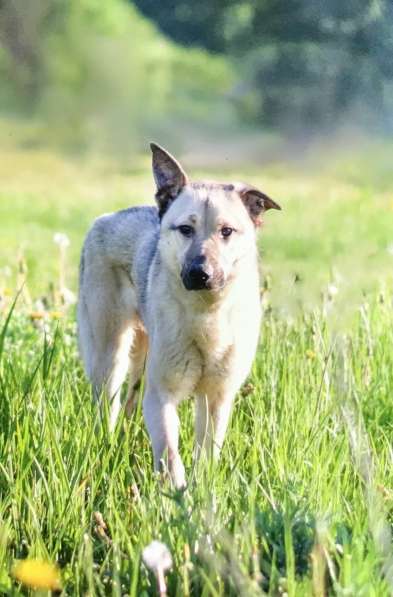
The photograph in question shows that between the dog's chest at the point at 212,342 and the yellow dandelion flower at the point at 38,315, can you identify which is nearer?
the dog's chest at the point at 212,342

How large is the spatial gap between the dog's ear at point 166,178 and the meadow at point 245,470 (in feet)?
1.88

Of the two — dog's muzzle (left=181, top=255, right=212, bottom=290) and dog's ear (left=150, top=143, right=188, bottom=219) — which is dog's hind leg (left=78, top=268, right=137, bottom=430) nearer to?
dog's ear (left=150, top=143, right=188, bottom=219)

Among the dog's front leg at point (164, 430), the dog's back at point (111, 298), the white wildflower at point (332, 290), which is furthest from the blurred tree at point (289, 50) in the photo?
the dog's front leg at point (164, 430)

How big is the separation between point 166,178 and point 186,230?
30 cm

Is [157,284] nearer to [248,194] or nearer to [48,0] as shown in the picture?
[248,194]

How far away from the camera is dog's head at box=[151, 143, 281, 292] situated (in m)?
3.90

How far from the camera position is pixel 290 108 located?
14242mm

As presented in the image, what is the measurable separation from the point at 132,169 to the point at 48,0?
8.72 feet

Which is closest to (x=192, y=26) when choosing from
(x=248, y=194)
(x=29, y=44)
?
(x=29, y=44)

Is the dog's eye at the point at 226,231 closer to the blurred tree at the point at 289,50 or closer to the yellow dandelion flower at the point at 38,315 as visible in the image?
the yellow dandelion flower at the point at 38,315

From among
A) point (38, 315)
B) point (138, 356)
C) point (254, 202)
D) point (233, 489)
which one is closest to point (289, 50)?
point (38, 315)

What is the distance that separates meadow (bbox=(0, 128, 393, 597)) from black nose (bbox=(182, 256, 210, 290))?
18.5 inches

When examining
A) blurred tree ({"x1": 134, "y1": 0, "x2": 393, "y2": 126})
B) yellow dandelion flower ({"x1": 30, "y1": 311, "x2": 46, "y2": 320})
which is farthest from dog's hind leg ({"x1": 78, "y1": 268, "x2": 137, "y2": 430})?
blurred tree ({"x1": 134, "y1": 0, "x2": 393, "y2": 126})

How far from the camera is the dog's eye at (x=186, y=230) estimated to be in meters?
4.04
